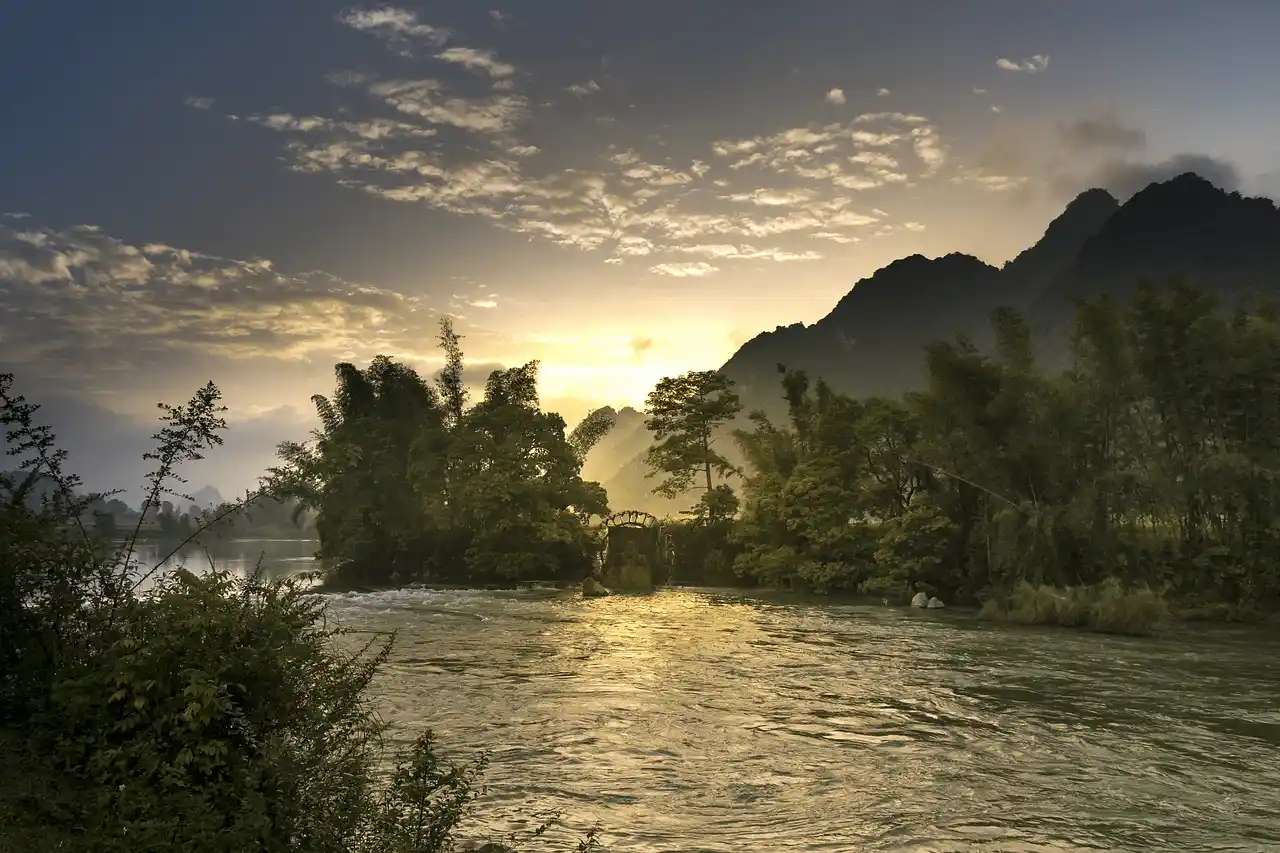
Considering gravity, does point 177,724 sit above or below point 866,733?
above

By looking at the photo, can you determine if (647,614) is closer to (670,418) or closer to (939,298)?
(670,418)

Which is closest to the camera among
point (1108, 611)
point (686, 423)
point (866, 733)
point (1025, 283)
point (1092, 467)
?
point (866, 733)

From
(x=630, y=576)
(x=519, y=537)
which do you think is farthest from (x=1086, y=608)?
(x=519, y=537)

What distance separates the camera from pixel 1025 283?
481 ft

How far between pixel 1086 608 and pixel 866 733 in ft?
51.1

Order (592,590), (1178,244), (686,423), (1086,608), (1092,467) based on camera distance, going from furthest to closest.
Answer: (1178,244)
(686,423)
(592,590)
(1092,467)
(1086,608)

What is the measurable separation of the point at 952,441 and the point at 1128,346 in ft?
23.5

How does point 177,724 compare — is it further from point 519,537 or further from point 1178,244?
point 1178,244

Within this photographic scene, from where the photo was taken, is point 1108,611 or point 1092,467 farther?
point 1092,467

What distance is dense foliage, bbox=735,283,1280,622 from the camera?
27.5 meters

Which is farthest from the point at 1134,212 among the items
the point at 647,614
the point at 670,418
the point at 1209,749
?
the point at 1209,749

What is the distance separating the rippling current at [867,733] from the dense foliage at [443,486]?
22.2 meters

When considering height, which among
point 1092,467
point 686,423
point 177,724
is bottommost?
point 177,724

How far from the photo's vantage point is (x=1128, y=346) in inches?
1185
